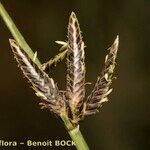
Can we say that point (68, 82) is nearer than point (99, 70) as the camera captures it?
Yes

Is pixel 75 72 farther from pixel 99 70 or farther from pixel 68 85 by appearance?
pixel 99 70

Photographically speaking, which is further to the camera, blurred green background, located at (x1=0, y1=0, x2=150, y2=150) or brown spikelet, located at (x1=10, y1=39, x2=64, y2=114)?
blurred green background, located at (x1=0, y1=0, x2=150, y2=150)

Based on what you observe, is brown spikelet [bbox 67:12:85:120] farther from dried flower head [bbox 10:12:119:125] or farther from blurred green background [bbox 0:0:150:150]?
blurred green background [bbox 0:0:150:150]

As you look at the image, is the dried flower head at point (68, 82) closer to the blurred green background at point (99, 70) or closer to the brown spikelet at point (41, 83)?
the brown spikelet at point (41, 83)

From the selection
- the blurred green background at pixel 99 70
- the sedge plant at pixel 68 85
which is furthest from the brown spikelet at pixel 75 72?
the blurred green background at pixel 99 70

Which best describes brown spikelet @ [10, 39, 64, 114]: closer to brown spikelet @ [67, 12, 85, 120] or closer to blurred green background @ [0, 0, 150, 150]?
brown spikelet @ [67, 12, 85, 120]

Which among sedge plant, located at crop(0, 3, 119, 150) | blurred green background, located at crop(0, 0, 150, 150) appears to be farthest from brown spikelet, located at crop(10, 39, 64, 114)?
blurred green background, located at crop(0, 0, 150, 150)

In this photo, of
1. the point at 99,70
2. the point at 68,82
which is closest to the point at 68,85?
the point at 68,82
